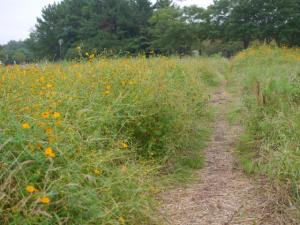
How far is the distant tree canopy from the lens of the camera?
89.7 feet

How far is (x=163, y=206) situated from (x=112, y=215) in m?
0.77

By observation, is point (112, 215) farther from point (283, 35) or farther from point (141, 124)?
point (283, 35)

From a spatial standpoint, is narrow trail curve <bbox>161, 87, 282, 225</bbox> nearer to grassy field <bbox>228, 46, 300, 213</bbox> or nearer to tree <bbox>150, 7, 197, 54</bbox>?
grassy field <bbox>228, 46, 300, 213</bbox>

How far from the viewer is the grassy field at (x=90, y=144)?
1989mm

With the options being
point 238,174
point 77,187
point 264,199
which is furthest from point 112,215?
point 238,174

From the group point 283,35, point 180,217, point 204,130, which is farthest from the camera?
point 283,35

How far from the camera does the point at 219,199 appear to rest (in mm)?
3178

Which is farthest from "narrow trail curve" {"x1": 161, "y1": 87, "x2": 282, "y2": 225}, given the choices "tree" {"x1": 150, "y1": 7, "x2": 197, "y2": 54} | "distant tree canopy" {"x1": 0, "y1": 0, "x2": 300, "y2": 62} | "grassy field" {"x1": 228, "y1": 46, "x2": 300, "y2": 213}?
"tree" {"x1": 150, "y1": 7, "x2": 197, "y2": 54}

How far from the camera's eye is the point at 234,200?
10.3ft

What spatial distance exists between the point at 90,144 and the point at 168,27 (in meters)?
25.2

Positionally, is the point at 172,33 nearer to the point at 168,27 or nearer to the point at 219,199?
the point at 168,27

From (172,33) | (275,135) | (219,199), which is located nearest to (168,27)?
(172,33)

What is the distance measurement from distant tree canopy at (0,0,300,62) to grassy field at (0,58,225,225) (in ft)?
62.7

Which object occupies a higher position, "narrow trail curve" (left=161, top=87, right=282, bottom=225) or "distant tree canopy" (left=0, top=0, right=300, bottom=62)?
"distant tree canopy" (left=0, top=0, right=300, bottom=62)
